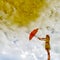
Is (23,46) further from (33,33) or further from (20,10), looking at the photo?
(20,10)

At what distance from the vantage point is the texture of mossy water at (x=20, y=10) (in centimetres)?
106

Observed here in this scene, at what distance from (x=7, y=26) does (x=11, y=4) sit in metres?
0.12

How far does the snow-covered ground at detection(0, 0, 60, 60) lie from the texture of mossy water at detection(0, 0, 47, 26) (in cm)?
3

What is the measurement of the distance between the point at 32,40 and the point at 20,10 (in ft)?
0.57

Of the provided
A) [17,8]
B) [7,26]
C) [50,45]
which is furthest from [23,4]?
[50,45]

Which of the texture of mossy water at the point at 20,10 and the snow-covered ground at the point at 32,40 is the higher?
the texture of mossy water at the point at 20,10

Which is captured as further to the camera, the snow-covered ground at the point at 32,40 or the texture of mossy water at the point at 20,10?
the texture of mossy water at the point at 20,10

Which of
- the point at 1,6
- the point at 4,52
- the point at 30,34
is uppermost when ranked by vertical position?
the point at 1,6

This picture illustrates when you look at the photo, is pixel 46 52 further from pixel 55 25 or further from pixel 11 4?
pixel 11 4

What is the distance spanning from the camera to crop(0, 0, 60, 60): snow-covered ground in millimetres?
961

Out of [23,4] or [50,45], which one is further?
[23,4]

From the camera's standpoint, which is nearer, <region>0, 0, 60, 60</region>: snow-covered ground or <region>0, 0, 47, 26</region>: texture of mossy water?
<region>0, 0, 60, 60</region>: snow-covered ground

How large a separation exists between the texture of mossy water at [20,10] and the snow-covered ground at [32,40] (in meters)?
0.03

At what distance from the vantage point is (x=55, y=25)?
3.53 ft
